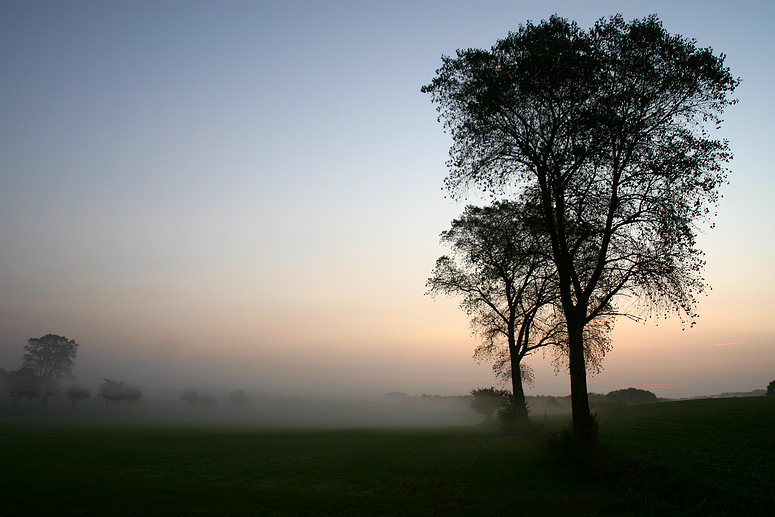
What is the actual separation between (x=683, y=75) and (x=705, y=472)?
16.9 m

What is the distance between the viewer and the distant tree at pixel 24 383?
291 ft

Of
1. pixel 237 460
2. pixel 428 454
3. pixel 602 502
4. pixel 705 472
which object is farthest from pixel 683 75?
pixel 237 460

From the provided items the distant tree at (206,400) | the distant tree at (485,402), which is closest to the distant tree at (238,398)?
the distant tree at (206,400)

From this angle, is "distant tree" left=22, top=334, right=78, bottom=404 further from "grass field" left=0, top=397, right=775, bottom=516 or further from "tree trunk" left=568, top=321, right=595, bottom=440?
"tree trunk" left=568, top=321, right=595, bottom=440

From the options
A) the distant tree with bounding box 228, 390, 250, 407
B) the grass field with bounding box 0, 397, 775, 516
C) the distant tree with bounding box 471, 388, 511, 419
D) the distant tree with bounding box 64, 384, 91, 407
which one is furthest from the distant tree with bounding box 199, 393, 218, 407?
the grass field with bounding box 0, 397, 775, 516

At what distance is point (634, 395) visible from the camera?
73.1 meters

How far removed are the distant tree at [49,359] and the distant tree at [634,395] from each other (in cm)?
11959

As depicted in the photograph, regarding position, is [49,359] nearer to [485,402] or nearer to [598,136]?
[485,402]

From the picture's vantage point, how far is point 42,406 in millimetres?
98438

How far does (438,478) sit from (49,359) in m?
112

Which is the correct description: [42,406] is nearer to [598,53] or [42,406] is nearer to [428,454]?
[428,454]

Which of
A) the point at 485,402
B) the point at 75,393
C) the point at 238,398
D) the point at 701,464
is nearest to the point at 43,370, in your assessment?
the point at 75,393

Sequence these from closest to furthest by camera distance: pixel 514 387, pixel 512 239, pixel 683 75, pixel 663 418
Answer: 1. pixel 683 75
2. pixel 512 239
3. pixel 663 418
4. pixel 514 387

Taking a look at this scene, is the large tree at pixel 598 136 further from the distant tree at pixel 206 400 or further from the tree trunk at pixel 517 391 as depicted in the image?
the distant tree at pixel 206 400
